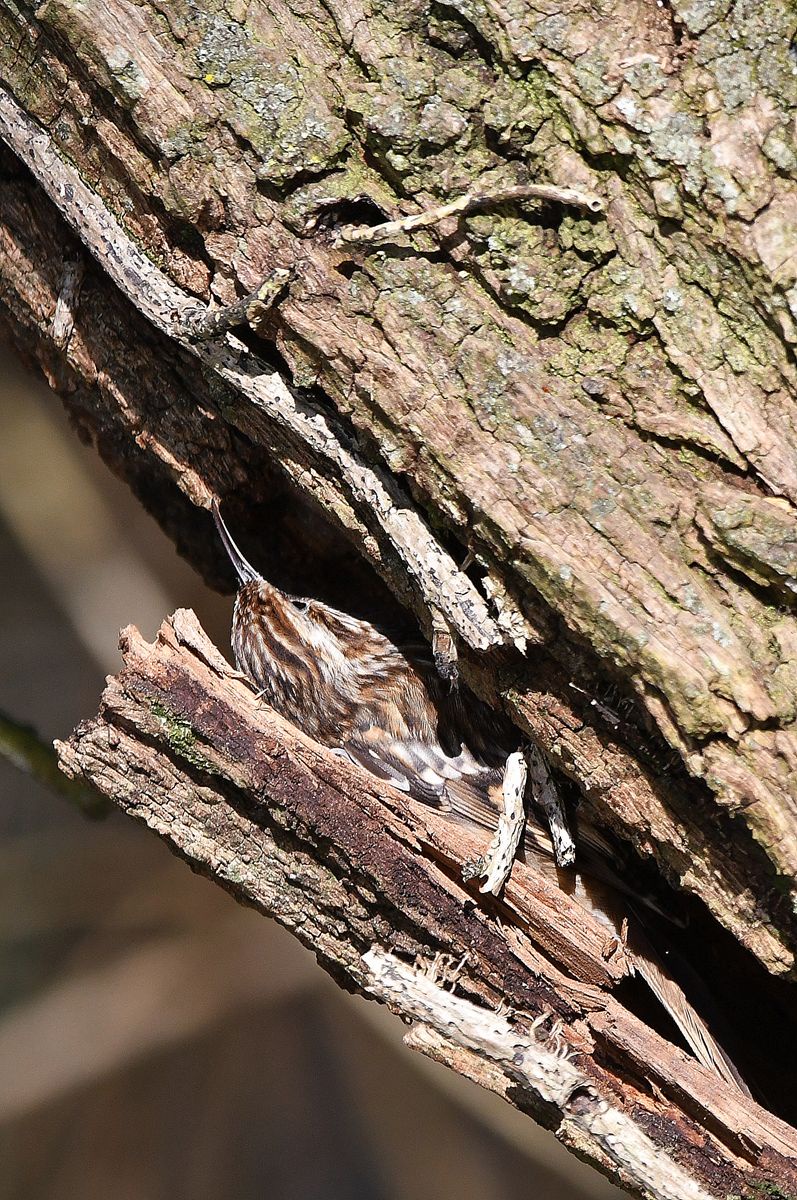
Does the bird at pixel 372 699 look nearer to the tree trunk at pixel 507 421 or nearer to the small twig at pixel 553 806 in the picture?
the small twig at pixel 553 806

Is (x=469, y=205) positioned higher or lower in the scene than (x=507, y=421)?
higher

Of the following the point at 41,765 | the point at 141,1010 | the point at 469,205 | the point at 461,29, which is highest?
the point at 461,29

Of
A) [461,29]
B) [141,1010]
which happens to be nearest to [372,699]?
[461,29]

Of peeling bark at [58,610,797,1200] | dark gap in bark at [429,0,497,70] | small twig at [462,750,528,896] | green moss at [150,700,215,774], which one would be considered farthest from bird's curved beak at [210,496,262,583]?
dark gap in bark at [429,0,497,70]

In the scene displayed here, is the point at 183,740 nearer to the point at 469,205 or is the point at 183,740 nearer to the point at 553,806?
the point at 553,806

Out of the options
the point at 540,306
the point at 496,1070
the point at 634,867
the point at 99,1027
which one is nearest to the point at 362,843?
the point at 496,1070

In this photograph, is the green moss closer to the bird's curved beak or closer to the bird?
the bird

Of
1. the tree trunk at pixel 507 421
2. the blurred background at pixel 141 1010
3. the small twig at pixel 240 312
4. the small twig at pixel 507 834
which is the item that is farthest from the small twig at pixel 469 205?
the blurred background at pixel 141 1010
